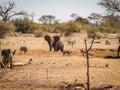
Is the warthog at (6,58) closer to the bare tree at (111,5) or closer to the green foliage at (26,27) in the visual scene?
the bare tree at (111,5)

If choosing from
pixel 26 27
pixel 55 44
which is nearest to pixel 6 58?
pixel 55 44

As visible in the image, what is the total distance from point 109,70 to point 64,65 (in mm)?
2306

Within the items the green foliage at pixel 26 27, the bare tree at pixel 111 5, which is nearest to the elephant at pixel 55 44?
the bare tree at pixel 111 5

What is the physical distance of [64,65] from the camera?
48.6 ft

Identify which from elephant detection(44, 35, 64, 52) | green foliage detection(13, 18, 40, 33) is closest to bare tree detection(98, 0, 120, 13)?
elephant detection(44, 35, 64, 52)

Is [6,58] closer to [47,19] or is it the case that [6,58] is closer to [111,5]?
[111,5]

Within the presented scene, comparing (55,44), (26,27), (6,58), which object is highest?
(26,27)

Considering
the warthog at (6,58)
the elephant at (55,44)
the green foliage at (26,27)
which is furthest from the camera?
the green foliage at (26,27)

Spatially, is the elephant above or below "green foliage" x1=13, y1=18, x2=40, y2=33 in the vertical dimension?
below

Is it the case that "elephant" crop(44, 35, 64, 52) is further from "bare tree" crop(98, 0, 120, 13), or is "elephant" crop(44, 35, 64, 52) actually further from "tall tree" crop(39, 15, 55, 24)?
"tall tree" crop(39, 15, 55, 24)

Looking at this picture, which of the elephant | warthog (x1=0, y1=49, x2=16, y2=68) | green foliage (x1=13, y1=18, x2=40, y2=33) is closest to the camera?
warthog (x1=0, y1=49, x2=16, y2=68)

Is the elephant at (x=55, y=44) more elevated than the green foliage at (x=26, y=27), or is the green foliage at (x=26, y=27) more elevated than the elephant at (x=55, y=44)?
the green foliage at (x=26, y=27)

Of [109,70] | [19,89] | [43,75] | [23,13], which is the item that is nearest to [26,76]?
[43,75]

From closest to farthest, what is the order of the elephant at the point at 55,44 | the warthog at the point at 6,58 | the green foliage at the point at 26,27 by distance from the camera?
the warthog at the point at 6,58 < the elephant at the point at 55,44 < the green foliage at the point at 26,27
